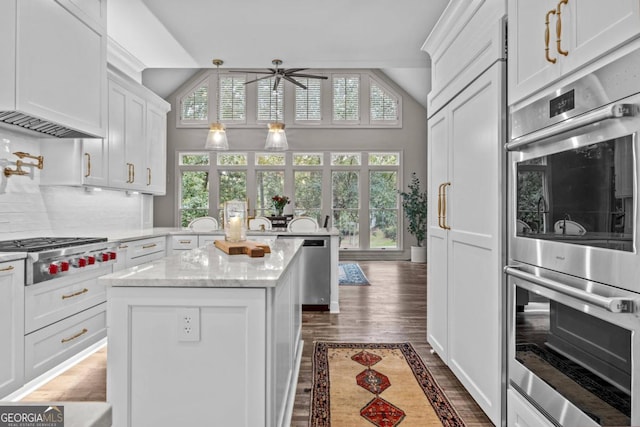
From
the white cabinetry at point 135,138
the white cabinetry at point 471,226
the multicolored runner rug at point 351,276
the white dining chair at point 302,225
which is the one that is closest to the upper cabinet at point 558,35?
the white cabinetry at point 471,226

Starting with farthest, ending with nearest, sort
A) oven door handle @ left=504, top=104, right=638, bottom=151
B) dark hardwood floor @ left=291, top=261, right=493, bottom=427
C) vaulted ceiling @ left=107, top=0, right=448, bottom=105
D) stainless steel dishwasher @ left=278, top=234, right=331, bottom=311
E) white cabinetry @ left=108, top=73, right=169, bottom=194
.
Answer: stainless steel dishwasher @ left=278, top=234, right=331, bottom=311 → white cabinetry @ left=108, top=73, right=169, bottom=194 → vaulted ceiling @ left=107, top=0, right=448, bottom=105 → dark hardwood floor @ left=291, top=261, right=493, bottom=427 → oven door handle @ left=504, top=104, right=638, bottom=151

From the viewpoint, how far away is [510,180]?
6.23ft

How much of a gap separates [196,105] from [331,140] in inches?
131

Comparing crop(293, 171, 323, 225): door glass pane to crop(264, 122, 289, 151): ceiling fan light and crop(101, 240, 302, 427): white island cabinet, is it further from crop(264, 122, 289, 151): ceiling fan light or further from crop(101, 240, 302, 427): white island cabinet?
crop(101, 240, 302, 427): white island cabinet

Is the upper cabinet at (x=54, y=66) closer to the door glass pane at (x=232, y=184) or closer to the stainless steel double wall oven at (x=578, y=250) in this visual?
the stainless steel double wall oven at (x=578, y=250)

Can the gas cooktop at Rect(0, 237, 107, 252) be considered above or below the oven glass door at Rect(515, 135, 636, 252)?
below

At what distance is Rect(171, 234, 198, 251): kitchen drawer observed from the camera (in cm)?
473

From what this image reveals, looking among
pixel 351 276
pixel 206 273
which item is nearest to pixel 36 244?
pixel 206 273

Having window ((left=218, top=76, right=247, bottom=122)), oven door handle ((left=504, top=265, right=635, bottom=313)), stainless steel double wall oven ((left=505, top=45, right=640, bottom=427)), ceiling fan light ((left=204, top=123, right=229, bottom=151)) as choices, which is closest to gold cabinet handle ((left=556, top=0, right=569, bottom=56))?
stainless steel double wall oven ((left=505, top=45, right=640, bottom=427))

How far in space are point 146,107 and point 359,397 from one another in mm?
4144

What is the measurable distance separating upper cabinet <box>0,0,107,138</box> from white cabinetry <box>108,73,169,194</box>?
72cm

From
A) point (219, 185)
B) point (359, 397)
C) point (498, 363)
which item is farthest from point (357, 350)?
point (219, 185)

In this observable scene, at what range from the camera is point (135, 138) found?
462cm

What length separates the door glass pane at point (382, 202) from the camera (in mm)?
9617
